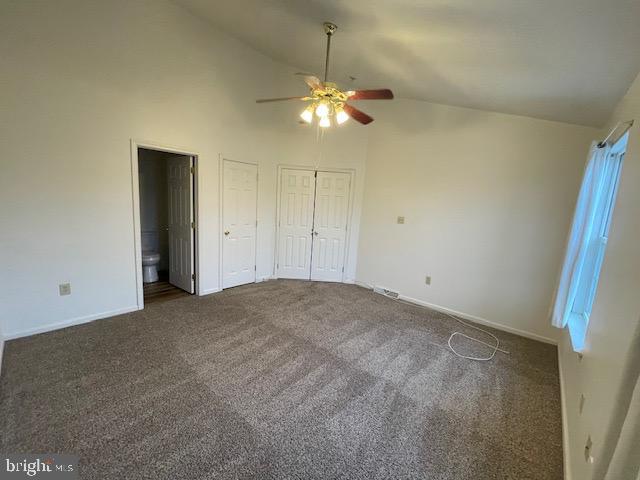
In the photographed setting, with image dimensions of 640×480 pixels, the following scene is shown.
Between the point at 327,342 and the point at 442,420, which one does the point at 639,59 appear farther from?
the point at 327,342

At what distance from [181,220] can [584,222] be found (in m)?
4.74

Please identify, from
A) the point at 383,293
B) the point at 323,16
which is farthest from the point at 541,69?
the point at 383,293

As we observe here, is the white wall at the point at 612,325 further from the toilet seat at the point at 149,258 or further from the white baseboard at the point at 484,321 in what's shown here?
the toilet seat at the point at 149,258

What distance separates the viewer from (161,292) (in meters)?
4.21

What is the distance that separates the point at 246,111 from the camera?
13.8 feet

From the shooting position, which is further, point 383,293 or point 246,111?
point 383,293

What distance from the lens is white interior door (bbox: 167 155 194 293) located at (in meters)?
3.97

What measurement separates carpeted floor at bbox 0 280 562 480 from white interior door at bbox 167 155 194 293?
973 mm

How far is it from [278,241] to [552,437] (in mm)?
4148

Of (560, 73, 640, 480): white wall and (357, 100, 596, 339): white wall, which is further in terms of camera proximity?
(357, 100, 596, 339): white wall

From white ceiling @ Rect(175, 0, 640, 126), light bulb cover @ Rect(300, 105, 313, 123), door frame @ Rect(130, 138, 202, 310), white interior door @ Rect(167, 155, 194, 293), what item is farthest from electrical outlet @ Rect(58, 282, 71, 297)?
white ceiling @ Rect(175, 0, 640, 126)

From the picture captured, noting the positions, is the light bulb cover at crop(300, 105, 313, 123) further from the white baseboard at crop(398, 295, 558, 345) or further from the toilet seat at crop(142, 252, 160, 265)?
the toilet seat at crop(142, 252, 160, 265)

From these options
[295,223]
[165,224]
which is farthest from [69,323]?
[295,223]

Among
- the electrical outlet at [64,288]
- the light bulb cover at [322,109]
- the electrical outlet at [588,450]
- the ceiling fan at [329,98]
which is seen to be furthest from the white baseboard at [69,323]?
the electrical outlet at [588,450]
